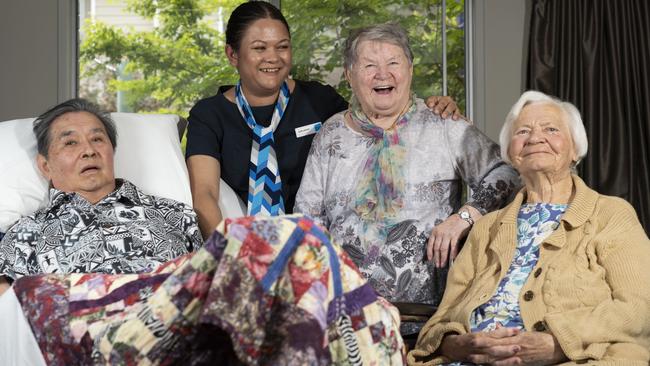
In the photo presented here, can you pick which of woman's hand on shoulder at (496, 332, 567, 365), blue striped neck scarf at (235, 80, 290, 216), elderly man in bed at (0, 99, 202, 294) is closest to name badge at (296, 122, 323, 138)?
blue striped neck scarf at (235, 80, 290, 216)

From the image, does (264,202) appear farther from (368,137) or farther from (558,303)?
(558,303)

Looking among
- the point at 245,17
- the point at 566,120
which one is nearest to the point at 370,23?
the point at 245,17

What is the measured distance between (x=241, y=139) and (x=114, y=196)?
67cm

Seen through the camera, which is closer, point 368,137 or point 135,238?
point 135,238

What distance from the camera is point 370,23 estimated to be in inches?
211

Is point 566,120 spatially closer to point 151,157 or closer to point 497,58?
point 151,157

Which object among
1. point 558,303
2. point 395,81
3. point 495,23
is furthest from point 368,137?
point 495,23

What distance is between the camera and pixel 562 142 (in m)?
2.59

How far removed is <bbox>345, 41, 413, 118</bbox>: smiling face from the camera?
2.99m

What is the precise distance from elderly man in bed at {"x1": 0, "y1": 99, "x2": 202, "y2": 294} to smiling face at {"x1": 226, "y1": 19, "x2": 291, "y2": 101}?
1.89 ft

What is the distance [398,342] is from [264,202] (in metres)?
1.41

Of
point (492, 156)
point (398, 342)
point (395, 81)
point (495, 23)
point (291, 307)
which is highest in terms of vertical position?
point (495, 23)

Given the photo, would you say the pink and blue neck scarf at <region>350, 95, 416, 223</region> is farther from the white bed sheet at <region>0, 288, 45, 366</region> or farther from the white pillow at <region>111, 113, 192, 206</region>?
the white bed sheet at <region>0, 288, 45, 366</region>

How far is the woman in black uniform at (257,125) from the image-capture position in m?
3.33
